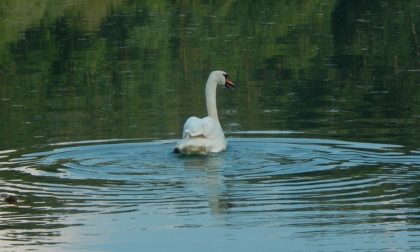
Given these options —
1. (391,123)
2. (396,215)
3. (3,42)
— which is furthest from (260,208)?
(3,42)

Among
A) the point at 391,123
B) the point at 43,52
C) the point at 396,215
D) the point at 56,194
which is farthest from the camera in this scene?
the point at 43,52

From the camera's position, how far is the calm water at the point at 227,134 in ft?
40.1

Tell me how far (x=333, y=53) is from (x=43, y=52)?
7.97 m

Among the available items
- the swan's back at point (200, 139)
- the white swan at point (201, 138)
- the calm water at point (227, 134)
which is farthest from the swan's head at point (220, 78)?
the swan's back at point (200, 139)

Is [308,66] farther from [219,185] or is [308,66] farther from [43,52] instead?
[219,185]

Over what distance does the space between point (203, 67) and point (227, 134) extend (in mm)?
10641

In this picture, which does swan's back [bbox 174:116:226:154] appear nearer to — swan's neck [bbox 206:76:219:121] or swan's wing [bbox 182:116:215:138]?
swan's wing [bbox 182:116:215:138]

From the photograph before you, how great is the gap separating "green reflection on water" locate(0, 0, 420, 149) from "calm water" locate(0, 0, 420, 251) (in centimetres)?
7

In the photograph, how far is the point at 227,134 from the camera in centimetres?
1922

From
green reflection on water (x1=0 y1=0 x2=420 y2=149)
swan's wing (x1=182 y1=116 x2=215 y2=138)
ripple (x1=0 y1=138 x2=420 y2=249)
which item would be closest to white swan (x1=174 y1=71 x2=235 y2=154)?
swan's wing (x1=182 y1=116 x2=215 y2=138)

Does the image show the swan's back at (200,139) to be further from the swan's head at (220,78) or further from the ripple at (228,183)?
the swan's head at (220,78)

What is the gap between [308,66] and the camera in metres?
28.8

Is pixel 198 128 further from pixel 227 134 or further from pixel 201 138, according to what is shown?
pixel 227 134

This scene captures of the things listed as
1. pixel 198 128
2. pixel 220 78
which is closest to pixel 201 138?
pixel 198 128
